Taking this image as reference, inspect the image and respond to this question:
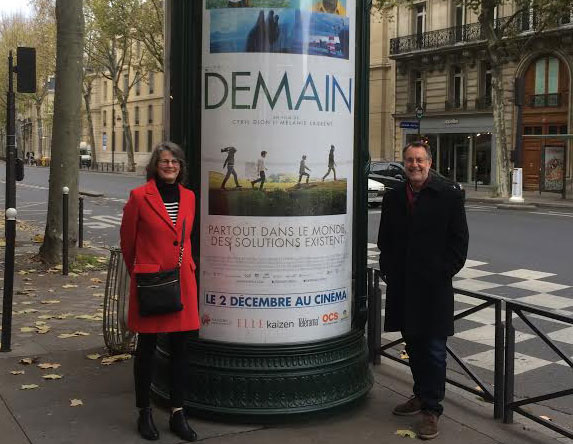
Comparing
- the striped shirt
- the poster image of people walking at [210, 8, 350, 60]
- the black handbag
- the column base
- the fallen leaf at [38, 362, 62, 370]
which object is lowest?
the fallen leaf at [38, 362, 62, 370]

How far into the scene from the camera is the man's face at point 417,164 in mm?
4145

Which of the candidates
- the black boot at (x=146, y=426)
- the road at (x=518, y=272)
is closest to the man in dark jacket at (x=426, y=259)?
the road at (x=518, y=272)

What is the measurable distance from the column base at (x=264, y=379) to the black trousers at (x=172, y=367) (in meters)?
0.22

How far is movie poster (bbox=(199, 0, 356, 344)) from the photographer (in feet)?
13.8

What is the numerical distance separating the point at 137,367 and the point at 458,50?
3679 centimetres

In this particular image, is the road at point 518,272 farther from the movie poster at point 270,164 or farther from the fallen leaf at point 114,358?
the fallen leaf at point 114,358

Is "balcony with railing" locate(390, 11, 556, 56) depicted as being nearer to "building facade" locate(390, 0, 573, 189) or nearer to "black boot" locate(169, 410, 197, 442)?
"building facade" locate(390, 0, 573, 189)

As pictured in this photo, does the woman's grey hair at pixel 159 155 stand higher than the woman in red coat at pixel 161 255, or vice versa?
the woman's grey hair at pixel 159 155

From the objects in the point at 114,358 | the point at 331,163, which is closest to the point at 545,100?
the point at 114,358

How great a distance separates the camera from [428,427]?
4129 mm

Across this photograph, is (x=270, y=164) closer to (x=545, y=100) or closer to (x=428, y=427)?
(x=428, y=427)

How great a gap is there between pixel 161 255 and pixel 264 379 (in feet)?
3.33

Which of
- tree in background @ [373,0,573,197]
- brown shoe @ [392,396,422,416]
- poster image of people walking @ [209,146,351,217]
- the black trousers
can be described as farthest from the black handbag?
tree in background @ [373,0,573,197]

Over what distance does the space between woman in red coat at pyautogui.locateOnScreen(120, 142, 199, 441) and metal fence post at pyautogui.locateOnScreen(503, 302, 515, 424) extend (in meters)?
1.99
